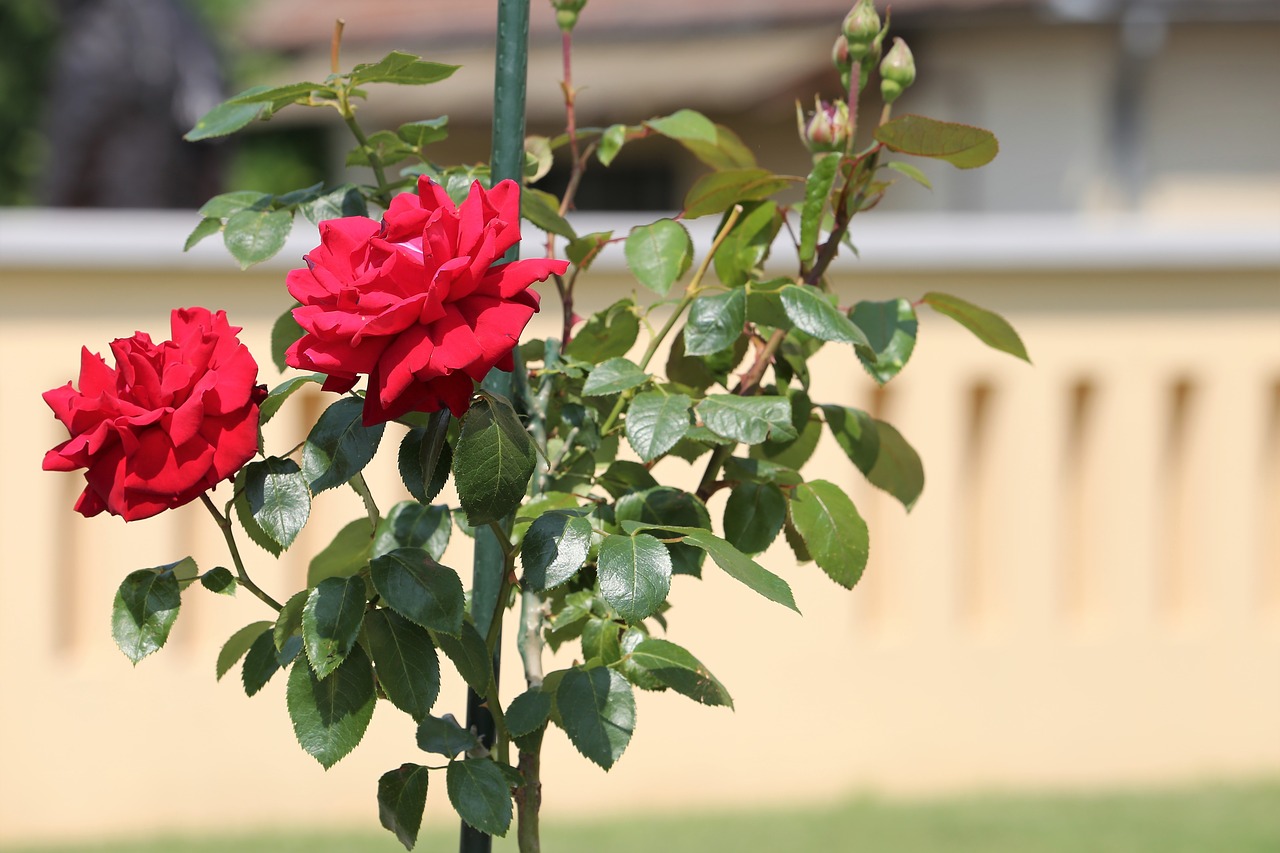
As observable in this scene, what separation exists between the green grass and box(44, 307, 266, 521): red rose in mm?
2339

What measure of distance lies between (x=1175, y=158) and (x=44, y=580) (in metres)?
5.18

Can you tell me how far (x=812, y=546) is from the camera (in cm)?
105

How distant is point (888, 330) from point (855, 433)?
8cm

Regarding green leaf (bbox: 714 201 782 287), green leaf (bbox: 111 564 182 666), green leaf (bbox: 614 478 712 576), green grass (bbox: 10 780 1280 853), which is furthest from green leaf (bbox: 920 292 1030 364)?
green grass (bbox: 10 780 1280 853)

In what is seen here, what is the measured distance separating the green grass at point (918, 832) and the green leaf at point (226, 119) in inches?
86.6

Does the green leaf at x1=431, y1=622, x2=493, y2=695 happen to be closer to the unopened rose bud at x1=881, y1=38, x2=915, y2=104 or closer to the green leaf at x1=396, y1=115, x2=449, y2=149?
the green leaf at x1=396, y1=115, x2=449, y2=149

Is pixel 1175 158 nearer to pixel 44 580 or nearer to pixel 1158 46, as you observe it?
pixel 1158 46

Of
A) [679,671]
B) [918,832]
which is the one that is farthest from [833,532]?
[918,832]

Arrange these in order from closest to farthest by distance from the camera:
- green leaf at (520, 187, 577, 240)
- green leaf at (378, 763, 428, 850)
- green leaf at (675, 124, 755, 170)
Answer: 1. green leaf at (378, 763, 428, 850)
2. green leaf at (520, 187, 577, 240)
3. green leaf at (675, 124, 755, 170)

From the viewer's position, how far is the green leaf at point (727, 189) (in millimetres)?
1089

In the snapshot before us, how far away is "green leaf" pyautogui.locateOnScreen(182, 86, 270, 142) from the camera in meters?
1.05

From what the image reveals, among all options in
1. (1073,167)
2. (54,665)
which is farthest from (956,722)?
(1073,167)

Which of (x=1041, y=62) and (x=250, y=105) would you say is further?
(x=1041, y=62)

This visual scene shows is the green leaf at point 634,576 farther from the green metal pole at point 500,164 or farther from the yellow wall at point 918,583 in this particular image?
the yellow wall at point 918,583
